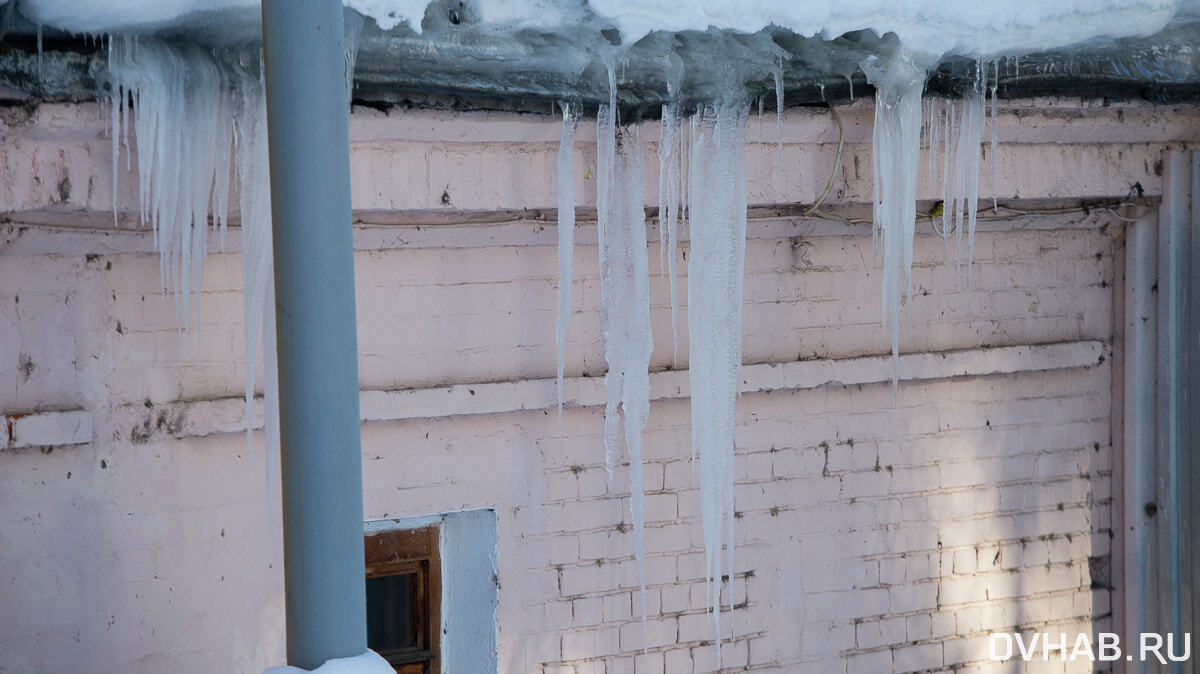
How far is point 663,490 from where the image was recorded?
306 centimetres

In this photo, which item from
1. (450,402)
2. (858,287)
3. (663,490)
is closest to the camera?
(450,402)

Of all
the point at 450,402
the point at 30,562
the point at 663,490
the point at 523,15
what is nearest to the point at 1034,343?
the point at 663,490

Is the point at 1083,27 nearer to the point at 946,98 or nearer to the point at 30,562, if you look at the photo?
the point at 946,98

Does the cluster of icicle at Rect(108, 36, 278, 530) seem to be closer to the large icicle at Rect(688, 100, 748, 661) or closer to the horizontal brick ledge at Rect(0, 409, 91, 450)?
the horizontal brick ledge at Rect(0, 409, 91, 450)

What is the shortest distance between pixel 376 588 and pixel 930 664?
1.74 metres

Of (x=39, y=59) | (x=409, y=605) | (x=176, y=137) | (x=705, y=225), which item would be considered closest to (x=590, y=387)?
(x=705, y=225)

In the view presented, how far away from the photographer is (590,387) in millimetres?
2936

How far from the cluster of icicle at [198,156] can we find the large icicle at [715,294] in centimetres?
104

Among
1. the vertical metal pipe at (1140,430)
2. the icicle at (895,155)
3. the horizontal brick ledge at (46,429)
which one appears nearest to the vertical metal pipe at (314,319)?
the horizontal brick ledge at (46,429)

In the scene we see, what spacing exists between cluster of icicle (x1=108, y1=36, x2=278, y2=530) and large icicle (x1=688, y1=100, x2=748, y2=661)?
1.04 m

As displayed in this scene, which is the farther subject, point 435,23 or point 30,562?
point 30,562

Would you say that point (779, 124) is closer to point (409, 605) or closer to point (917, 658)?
point (409, 605)

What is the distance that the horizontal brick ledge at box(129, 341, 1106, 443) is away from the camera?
2.58 m

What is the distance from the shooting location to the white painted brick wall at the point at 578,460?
2512 mm
